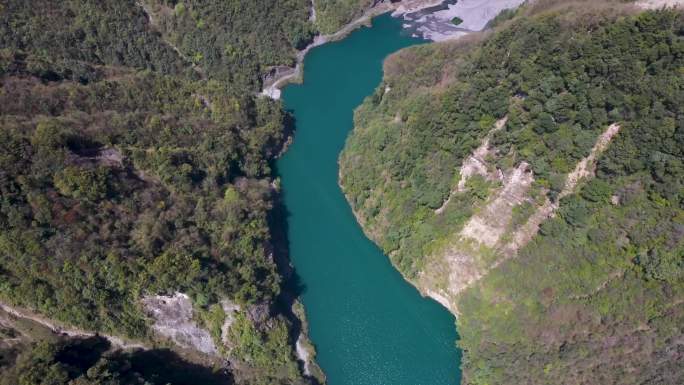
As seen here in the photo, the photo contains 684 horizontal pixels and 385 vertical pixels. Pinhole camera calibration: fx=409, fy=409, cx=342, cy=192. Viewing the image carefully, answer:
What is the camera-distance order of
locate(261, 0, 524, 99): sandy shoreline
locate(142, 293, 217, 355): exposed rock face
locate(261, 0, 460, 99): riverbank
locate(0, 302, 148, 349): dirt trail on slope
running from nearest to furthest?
1. locate(0, 302, 148, 349): dirt trail on slope
2. locate(142, 293, 217, 355): exposed rock face
3. locate(261, 0, 460, 99): riverbank
4. locate(261, 0, 524, 99): sandy shoreline

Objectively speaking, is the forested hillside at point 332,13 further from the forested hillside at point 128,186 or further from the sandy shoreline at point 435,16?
the forested hillside at point 128,186

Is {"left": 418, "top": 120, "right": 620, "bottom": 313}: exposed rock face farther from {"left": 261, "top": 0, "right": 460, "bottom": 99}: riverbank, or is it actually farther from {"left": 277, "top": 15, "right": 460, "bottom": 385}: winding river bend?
{"left": 261, "top": 0, "right": 460, "bottom": 99}: riverbank

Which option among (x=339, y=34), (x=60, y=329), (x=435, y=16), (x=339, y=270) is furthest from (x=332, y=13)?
(x=60, y=329)

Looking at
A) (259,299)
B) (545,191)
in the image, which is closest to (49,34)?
(259,299)

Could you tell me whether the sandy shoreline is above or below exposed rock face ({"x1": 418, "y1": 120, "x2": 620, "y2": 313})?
above

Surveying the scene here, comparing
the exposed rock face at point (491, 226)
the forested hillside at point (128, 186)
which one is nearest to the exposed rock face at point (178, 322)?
the forested hillside at point (128, 186)

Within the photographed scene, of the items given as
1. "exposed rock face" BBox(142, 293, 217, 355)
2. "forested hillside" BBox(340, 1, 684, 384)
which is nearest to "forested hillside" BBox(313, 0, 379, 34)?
"forested hillside" BBox(340, 1, 684, 384)
